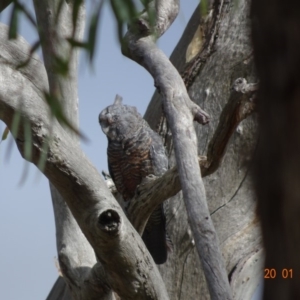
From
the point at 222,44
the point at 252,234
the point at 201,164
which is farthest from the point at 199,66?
the point at 201,164

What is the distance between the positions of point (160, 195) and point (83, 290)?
1.59 feet

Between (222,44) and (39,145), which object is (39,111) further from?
(222,44)

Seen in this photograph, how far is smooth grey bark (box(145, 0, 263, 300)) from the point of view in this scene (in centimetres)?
331

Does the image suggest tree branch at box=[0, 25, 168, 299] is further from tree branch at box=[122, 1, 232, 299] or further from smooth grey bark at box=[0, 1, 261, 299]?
smooth grey bark at box=[0, 1, 261, 299]

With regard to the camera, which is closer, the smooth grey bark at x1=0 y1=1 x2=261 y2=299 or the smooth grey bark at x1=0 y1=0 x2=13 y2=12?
the smooth grey bark at x1=0 y1=0 x2=13 y2=12

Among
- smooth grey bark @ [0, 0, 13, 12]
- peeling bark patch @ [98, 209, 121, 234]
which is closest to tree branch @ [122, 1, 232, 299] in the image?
peeling bark patch @ [98, 209, 121, 234]

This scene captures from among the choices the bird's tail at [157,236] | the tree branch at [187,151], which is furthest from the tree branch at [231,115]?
the bird's tail at [157,236]

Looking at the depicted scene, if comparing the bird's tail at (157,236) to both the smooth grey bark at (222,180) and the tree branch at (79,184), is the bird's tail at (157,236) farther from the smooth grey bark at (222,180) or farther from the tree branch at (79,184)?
the tree branch at (79,184)

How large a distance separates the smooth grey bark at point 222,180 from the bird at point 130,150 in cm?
11

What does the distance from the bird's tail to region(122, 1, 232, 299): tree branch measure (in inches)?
43.3

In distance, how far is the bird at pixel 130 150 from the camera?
3752 millimetres

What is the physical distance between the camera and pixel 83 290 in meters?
2.60

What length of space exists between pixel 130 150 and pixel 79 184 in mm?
1679

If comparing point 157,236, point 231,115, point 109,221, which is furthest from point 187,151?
point 157,236
